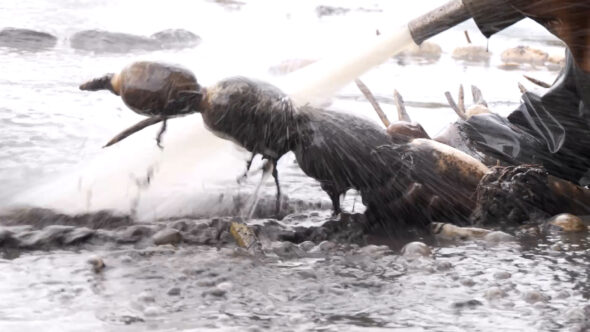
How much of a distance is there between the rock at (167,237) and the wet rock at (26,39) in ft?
20.1

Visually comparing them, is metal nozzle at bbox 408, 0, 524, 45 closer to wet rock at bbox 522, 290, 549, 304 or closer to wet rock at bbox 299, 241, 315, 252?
wet rock at bbox 299, 241, 315, 252

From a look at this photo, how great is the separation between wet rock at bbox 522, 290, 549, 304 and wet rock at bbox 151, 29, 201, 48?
27.2 ft

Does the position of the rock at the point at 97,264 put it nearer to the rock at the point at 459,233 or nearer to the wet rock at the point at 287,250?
the wet rock at the point at 287,250

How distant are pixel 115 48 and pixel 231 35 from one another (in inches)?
99.1

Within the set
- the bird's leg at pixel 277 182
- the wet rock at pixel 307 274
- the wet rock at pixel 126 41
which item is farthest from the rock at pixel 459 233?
the wet rock at pixel 126 41

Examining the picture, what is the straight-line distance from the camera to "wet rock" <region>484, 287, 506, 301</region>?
10.2ft

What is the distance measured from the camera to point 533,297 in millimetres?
3090

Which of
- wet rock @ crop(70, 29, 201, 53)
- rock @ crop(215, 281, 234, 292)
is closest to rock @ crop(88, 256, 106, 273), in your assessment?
rock @ crop(215, 281, 234, 292)

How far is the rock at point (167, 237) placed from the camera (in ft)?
12.2

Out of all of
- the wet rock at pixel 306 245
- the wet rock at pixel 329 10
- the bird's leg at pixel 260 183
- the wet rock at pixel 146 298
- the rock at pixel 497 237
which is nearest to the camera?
the wet rock at pixel 146 298

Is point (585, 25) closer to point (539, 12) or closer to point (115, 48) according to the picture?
point (539, 12)

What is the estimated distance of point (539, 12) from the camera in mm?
3824

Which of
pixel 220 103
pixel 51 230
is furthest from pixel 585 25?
pixel 51 230

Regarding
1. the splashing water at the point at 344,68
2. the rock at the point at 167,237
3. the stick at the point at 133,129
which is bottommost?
the rock at the point at 167,237
